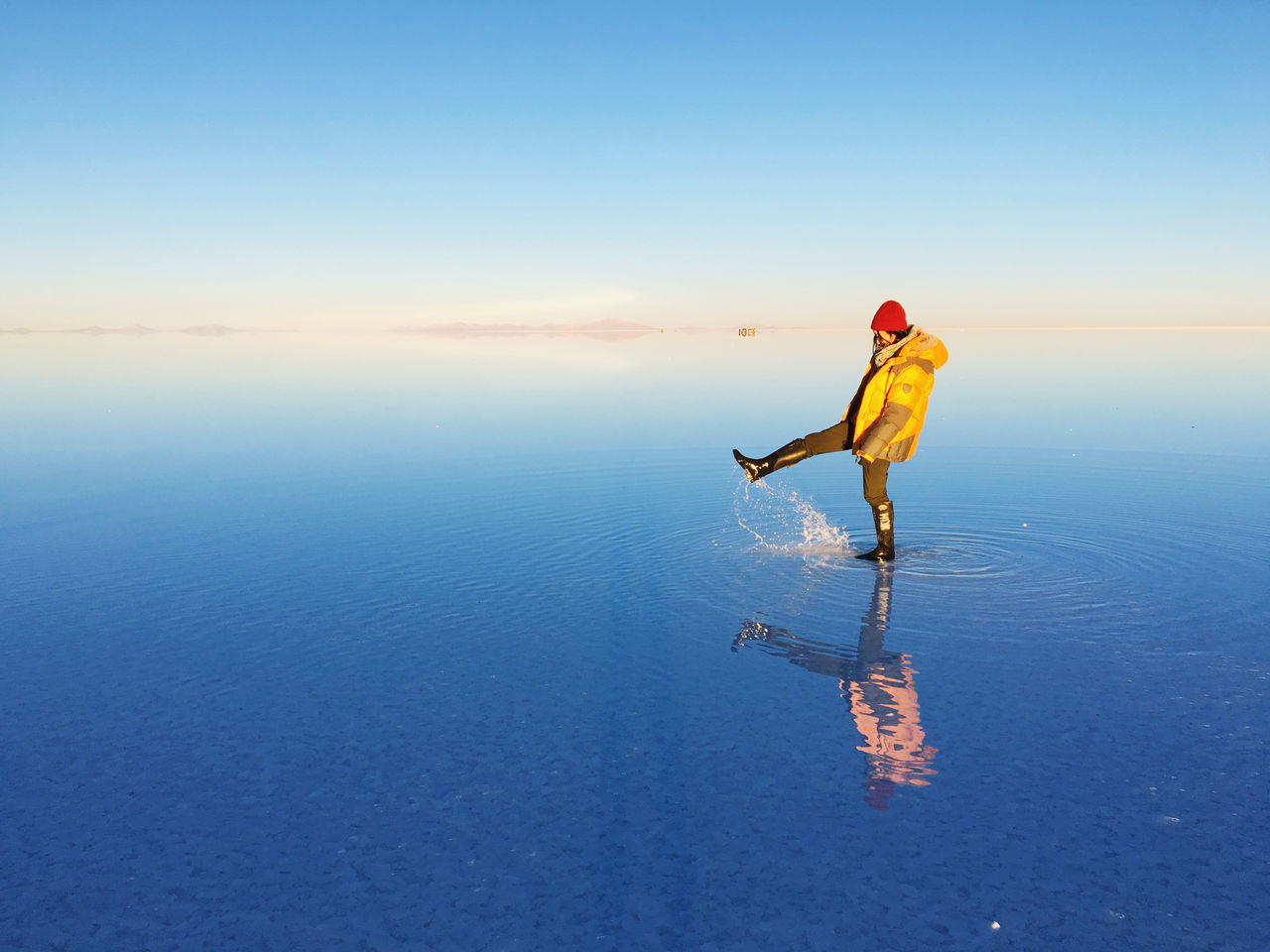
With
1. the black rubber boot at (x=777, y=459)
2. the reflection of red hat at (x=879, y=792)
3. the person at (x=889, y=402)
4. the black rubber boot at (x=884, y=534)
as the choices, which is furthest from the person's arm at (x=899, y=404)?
the reflection of red hat at (x=879, y=792)

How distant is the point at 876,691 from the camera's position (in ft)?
22.8

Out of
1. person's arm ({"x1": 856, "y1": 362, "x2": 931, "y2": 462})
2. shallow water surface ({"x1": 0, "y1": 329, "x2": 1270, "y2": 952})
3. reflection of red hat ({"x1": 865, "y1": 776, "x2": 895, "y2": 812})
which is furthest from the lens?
person's arm ({"x1": 856, "y1": 362, "x2": 931, "y2": 462})

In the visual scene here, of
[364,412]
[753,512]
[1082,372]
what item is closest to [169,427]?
[364,412]

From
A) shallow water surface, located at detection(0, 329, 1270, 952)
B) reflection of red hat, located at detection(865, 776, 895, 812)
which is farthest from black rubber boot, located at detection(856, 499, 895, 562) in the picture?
reflection of red hat, located at detection(865, 776, 895, 812)

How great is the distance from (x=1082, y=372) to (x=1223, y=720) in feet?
136

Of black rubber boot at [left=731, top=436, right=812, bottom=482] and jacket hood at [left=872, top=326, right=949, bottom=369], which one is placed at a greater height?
jacket hood at [left=872, top=326, right=949, bottom=369]

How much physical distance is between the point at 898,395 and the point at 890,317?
0.86 meters

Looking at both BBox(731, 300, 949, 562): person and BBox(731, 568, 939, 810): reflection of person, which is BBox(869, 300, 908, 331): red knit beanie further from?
BBox(731, 568, 939, 810): reflection of person

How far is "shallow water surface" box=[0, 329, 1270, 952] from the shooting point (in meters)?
4.44

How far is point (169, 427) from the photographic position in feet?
78.2

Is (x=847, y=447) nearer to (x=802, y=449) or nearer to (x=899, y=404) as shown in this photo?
(x=802, y=449)

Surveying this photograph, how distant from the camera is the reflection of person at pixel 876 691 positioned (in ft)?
18.6

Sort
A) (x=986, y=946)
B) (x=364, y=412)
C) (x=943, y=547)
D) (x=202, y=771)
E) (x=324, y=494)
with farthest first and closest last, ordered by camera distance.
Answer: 1. (x=364, y=412)
2. (x=324, y=494)
3. (x=943, y=547)
4. (x=202, y=771)
5. (x=986, y=946)

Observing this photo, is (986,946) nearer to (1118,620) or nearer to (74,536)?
(1118,620)
